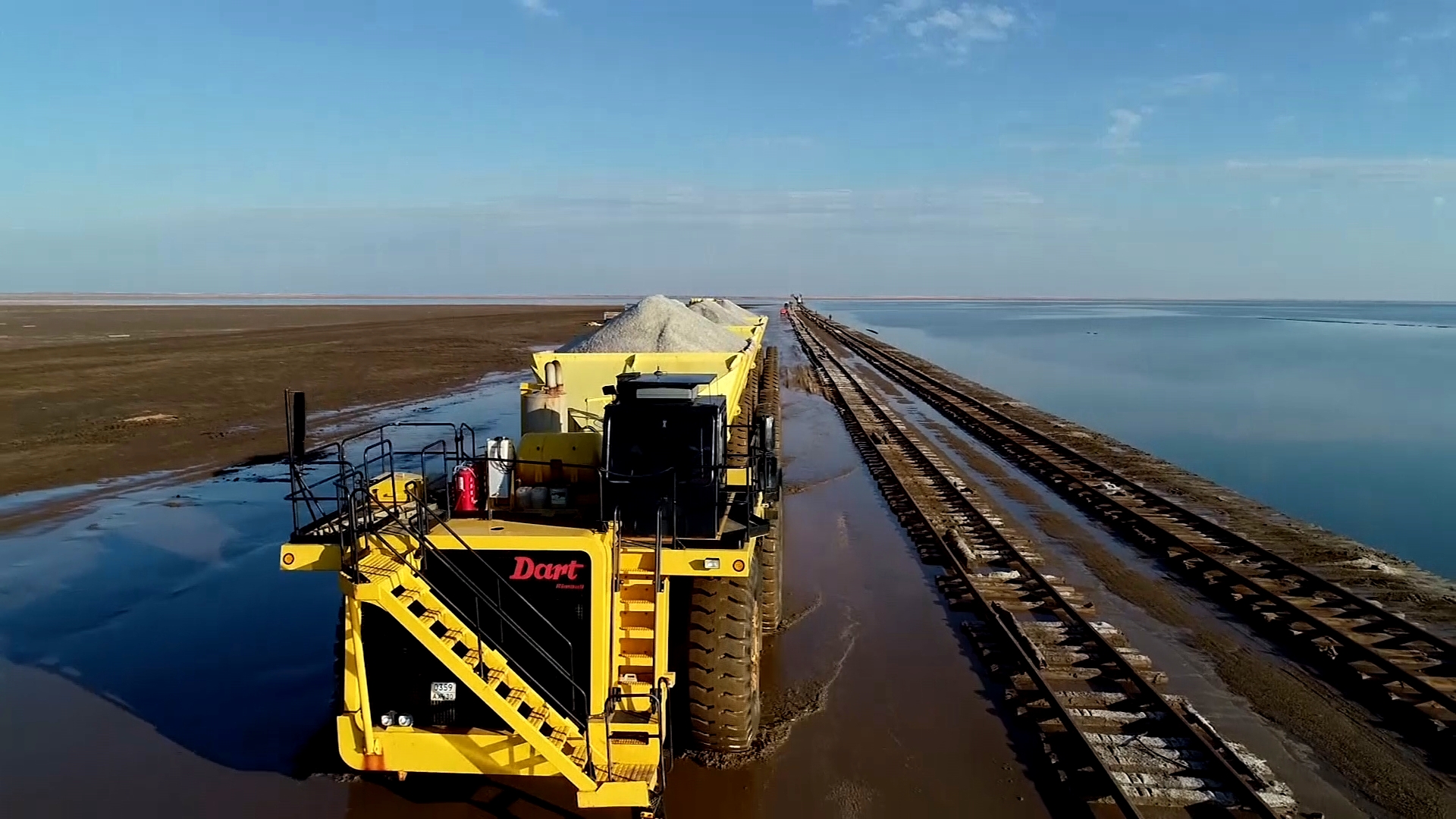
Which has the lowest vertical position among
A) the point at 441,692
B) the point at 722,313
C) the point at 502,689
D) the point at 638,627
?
the point at 441,692

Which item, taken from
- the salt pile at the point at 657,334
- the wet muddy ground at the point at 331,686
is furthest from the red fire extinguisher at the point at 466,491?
the salt pile at the point at 657,334

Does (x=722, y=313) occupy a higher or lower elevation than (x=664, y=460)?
higher

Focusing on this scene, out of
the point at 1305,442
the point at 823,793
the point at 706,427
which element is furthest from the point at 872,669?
the point at 1305,442

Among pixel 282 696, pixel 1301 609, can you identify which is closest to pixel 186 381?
pixel 282 696

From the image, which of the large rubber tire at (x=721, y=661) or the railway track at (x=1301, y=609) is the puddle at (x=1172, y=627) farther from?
the large rubber tire at (x=721, y=661)

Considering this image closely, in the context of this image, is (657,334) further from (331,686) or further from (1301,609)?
(1301,609)

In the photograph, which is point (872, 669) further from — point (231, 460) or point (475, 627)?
point (231, 460)
